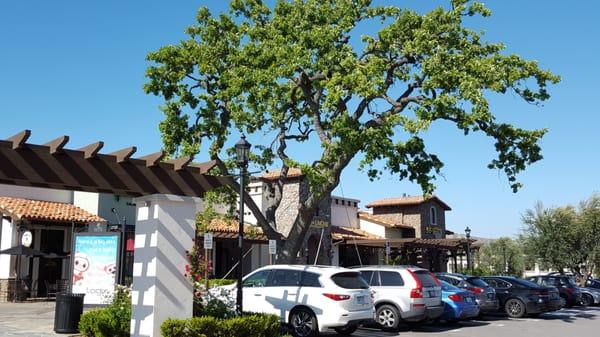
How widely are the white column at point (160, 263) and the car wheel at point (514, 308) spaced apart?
46.3ft

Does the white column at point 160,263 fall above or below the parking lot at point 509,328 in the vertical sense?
above

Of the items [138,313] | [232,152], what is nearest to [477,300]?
[232,152]

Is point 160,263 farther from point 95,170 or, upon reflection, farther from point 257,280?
point 257,280

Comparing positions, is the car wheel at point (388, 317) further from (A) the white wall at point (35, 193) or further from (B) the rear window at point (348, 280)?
(A) the white wall at point (35, 193)

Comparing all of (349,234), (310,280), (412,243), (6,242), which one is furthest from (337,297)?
(349,234)

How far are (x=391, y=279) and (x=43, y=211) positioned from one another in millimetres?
16771

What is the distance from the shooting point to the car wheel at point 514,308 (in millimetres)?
21141

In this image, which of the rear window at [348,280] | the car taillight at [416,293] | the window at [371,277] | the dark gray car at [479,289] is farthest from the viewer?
the dark gray car at [479,289]

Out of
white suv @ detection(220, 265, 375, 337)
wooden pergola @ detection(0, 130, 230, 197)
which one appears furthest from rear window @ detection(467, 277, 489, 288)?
wooden pergola @ detection(0, 130, 230, 197)

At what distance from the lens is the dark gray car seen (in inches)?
774

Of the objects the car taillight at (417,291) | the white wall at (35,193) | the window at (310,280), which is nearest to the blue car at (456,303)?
the car taillight at (417,291)

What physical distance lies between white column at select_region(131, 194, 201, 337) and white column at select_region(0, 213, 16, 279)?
54.4 ft

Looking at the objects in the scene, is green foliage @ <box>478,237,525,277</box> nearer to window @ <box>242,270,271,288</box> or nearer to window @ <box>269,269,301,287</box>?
window @ <box>242,270,271,288</box>

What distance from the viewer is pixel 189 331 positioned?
413 inches
